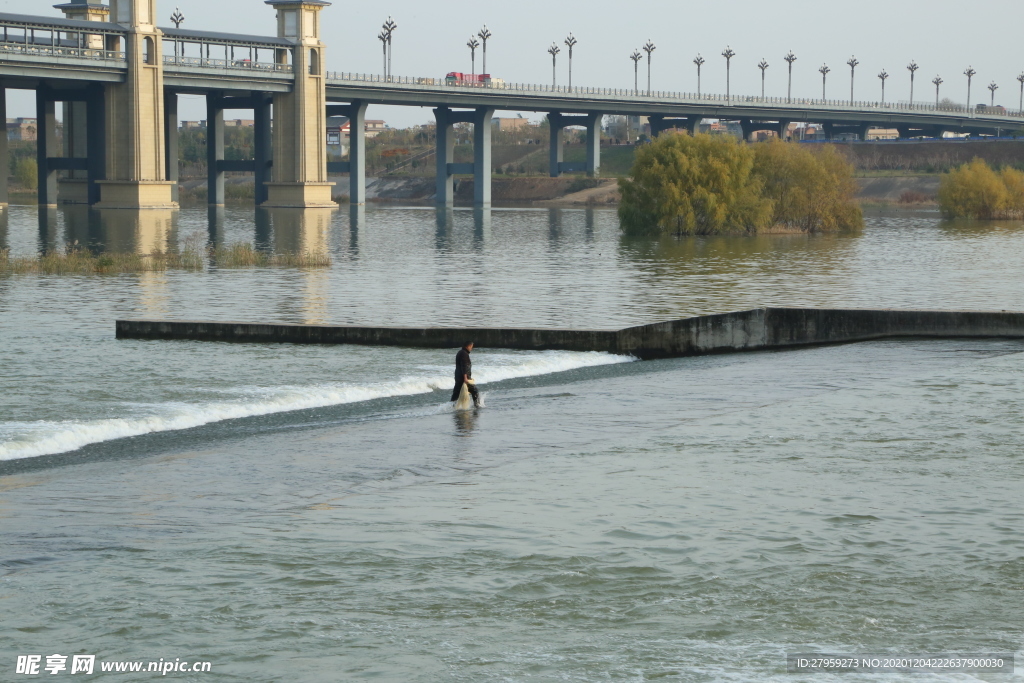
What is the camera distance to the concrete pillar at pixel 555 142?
554 feet

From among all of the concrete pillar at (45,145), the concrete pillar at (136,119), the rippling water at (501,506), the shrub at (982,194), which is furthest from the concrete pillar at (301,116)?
the rippling water at (501,506)

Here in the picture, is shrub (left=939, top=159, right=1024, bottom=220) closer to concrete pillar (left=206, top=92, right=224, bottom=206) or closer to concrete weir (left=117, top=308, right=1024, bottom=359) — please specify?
concrete weir (left=117, top=308, right=1024, bottom=359)

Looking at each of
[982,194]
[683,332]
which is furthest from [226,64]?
[683,332]

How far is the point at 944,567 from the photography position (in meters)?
14.4

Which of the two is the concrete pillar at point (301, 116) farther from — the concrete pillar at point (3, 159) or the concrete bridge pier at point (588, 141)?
the concrete bridge pier at point (588, 141)

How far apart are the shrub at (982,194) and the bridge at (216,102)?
6069 cm

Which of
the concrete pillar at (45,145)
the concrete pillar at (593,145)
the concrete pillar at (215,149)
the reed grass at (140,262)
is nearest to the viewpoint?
the reed grass at (140,262)

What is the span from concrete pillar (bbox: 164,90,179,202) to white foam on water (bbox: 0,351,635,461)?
106629 millimetres

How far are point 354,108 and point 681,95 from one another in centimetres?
4665

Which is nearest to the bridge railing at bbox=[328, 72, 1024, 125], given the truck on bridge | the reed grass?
the truck on bridge

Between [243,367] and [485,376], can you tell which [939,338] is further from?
[243,367]

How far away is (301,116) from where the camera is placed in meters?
127

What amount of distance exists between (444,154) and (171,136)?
3845 cm

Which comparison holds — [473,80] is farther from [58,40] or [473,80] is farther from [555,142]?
[58,40]
